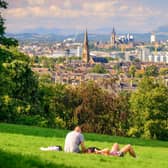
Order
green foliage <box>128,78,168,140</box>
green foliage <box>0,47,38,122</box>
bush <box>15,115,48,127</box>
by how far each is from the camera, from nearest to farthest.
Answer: bush <box>15,115,48,127</box> < green foliage <box>0,47,38,122</box> < green foliage <box>128,78,168,140</box>

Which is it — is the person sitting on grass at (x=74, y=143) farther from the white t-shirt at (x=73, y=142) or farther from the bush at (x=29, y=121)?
the bush at (x=29, y=121)

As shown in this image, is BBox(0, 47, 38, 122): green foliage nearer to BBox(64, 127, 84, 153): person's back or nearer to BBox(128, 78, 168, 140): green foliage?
BBox(128, 78, 168, 140): green foliage

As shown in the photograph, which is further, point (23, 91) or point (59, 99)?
point (59, 99)

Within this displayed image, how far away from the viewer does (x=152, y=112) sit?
47.2 meters

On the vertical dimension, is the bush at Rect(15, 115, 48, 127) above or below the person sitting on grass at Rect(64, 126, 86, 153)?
below

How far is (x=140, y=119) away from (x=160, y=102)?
8.66 ft

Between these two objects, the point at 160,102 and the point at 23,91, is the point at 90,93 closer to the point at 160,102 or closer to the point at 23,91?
the point at 160,102

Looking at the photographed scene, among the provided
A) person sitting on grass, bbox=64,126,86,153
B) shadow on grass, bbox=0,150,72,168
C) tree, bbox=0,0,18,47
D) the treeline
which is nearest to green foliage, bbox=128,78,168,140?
the treeline

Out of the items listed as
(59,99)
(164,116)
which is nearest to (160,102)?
(164,116)

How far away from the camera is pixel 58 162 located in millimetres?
10094

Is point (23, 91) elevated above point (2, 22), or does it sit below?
below

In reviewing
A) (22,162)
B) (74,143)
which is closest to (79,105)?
(74,143)

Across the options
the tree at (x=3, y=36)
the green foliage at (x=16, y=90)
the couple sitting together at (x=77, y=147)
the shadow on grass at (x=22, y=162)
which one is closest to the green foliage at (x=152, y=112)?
the green foliage at (x=16, y=90)

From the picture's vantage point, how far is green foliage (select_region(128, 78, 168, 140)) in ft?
153
